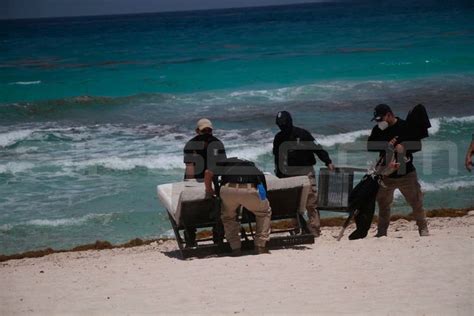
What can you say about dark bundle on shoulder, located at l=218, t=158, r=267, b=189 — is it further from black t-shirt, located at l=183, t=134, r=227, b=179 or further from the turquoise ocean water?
the turquoise ocean water

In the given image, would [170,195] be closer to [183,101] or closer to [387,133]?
[387,133]

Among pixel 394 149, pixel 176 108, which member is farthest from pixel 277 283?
pixel 176 108

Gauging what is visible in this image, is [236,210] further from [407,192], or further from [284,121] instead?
[407,192]

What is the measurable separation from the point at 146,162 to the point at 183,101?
12959mm

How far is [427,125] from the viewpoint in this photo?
380 inches

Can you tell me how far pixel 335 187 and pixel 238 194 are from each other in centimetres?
180

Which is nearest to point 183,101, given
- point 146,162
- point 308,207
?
point 146,162

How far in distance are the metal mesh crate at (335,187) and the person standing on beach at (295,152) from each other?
0.34 ft

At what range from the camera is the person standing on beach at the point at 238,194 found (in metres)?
8.95

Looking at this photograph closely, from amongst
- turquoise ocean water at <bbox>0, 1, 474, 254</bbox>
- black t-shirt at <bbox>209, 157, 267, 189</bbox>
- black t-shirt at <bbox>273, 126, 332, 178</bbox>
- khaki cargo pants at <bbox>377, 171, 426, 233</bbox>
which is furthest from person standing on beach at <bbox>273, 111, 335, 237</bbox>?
turquoise ocean water at <bbox>0, 1, 474, 254</bbox>

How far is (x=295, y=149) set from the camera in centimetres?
1022

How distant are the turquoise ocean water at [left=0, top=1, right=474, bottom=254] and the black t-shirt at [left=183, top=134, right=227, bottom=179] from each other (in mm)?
3526

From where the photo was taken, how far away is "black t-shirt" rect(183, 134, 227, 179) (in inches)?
379

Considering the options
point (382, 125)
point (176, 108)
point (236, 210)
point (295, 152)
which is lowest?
point (176, 108)
